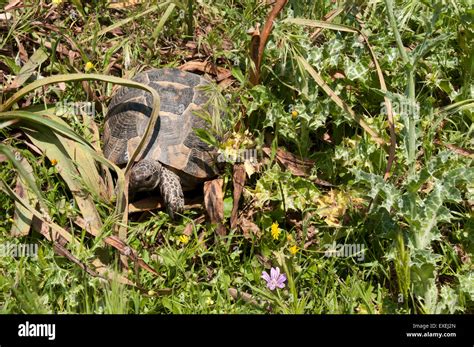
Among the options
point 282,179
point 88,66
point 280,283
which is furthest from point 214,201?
point 88,66

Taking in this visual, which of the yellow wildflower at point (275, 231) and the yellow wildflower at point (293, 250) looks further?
the yellow wildflower at point (275, 231)

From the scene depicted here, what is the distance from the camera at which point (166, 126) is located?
4.70 meters

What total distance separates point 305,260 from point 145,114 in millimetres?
1589

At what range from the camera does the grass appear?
3740 millimetres

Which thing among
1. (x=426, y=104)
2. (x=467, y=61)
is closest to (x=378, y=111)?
(x=426, y=104)

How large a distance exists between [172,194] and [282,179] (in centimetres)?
74

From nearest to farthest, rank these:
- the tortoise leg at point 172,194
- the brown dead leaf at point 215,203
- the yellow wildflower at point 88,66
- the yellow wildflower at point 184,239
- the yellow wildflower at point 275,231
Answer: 1. the yellow wildflower at point 275,231
2. the yellow wildflower at point 184,239
3. the brown dead leaf at point 215,203
4. the tortoise leg at point 172,194
5. the yellow wildflower at point 88,66

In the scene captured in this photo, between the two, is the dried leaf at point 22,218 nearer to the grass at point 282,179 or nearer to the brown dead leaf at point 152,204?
the grass at point 282,179

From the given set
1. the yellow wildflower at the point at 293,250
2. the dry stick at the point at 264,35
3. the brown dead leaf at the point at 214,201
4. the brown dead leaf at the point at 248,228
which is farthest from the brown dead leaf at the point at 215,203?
the dry stick at the point at 264,35

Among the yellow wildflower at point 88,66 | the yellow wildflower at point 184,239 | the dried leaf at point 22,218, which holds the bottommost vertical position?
the yellow wildflower at point 184,239

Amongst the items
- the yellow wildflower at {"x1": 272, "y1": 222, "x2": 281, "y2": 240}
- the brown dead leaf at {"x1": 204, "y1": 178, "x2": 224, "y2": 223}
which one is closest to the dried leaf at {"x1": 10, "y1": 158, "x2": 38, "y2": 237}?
the brown dead leaf at {"x1": 204, "y1": 178, "x2": 224, "y2": 223}

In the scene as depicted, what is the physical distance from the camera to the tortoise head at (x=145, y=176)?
4.41 meters

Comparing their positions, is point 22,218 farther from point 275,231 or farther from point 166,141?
point 275,231

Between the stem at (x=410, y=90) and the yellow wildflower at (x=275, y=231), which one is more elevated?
the stem at (x=410, y=90)
